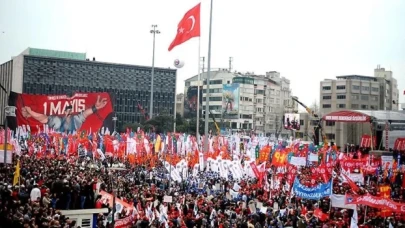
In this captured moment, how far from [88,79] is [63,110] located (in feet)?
277

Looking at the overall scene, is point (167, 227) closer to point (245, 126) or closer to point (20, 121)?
point (20, 121)

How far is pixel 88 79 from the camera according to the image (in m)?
99.3

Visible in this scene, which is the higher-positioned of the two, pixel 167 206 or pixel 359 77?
pixel 359 77

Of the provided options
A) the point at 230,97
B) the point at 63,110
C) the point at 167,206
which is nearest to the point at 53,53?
the point at 230,97

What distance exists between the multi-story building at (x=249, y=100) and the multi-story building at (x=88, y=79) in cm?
799

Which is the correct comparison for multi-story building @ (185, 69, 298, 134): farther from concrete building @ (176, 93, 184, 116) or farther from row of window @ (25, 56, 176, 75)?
row of window @ (25, 56, 176, 75)

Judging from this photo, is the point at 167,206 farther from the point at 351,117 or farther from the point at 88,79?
the point at 88,79

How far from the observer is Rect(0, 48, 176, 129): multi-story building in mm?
94938

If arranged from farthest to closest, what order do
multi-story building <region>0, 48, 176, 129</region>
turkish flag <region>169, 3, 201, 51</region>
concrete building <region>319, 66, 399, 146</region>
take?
multi-story building <region>0, 48, 176, 129</region> < concrete building <region>319, 66, 399, 146</region> < turkish flag <region>169, 3, 201, 51</region>

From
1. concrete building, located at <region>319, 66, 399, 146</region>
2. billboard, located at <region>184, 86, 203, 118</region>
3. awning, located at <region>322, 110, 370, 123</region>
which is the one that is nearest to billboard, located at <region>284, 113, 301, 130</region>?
concrete building, located at <region>319, 66, 399, 146</region>

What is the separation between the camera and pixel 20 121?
54.5 ft

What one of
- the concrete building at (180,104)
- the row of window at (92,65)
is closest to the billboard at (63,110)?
the row of window at (92,65)

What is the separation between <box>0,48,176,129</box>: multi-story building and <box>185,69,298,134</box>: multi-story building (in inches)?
315

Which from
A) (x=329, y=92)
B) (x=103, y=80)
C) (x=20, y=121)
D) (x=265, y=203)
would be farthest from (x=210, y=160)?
(x=103, y=80)
